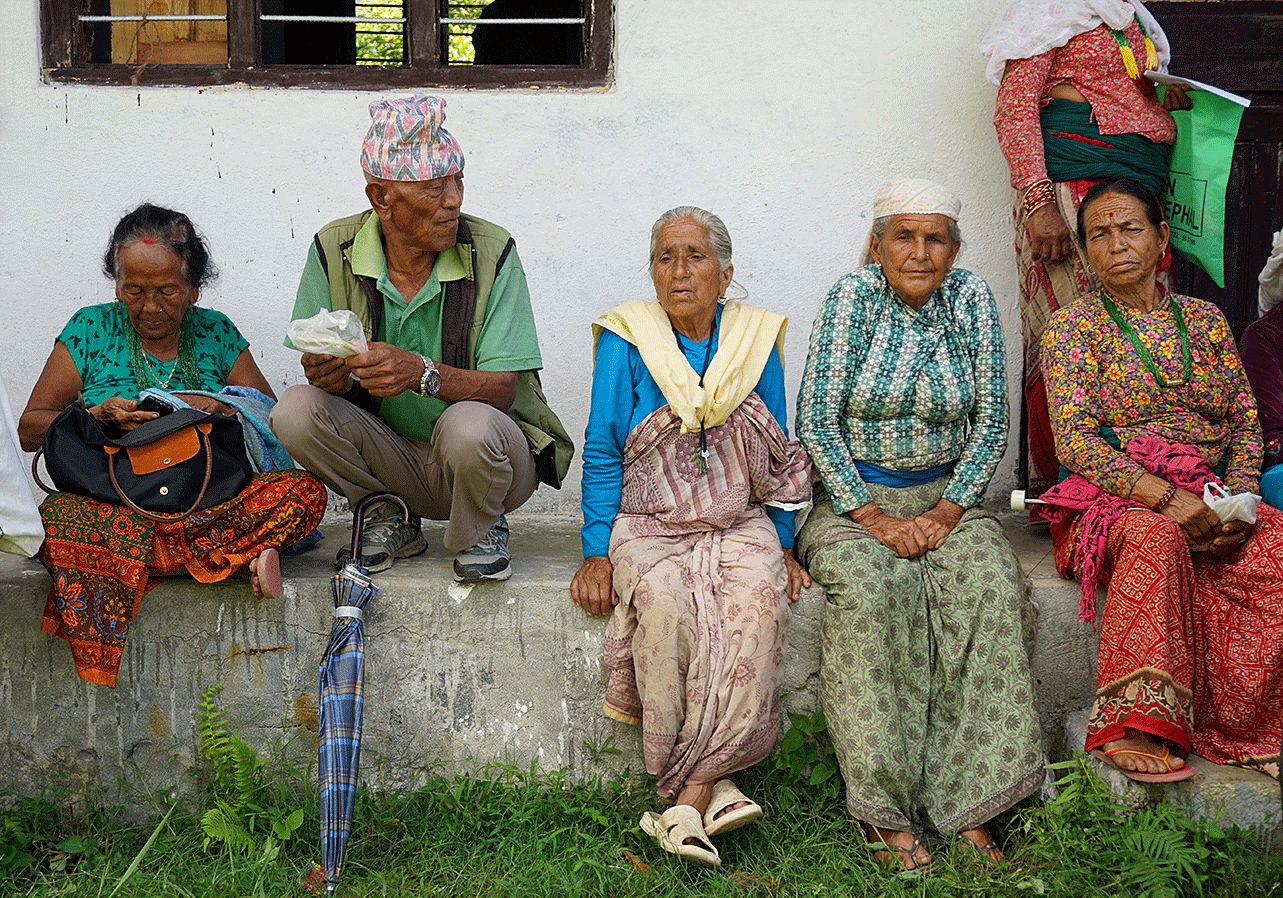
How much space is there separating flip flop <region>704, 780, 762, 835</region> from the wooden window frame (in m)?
2.40

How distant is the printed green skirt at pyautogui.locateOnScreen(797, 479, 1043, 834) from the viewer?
2.84 m

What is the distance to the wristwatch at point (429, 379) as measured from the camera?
3.00 meters

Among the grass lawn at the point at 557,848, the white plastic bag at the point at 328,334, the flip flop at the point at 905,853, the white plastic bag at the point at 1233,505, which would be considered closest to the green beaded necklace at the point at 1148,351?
the white plastic bag at the point at 1233,505

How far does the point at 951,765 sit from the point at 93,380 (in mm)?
2521

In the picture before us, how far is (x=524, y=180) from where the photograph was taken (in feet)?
13.2

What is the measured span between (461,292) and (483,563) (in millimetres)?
754

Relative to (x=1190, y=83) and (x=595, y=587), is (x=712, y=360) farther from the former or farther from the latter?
(x=1190, y=83)

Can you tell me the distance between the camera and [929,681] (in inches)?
117

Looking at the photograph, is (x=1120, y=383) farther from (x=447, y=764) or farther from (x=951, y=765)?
(x=447, y=764)

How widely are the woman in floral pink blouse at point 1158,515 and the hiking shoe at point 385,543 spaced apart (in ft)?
5.92

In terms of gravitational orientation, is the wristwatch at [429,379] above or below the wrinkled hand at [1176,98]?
below

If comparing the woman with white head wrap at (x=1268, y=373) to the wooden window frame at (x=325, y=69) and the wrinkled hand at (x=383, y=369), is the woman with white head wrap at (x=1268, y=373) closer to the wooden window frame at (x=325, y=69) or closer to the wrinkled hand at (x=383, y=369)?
the wooden window frame at (x=325, y=69)

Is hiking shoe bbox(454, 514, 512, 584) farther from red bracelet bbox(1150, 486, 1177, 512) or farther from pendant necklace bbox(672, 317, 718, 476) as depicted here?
red bracelet bbox(1150, 486, 1177, 512)

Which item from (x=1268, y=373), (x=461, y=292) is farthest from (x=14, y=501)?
(x=1268, y=373)
